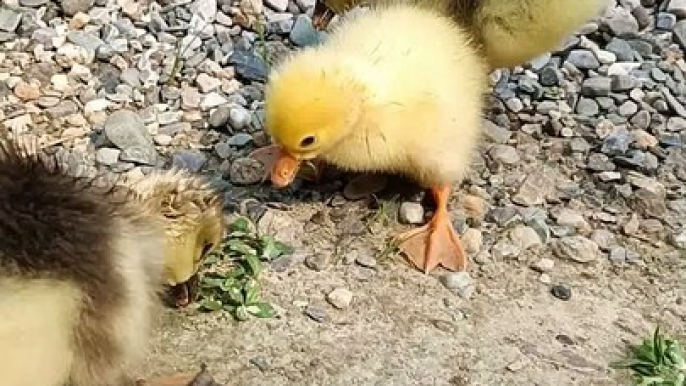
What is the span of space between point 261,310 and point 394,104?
40 centimetres

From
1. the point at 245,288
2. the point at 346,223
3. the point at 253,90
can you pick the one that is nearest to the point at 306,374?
the point at 245,288

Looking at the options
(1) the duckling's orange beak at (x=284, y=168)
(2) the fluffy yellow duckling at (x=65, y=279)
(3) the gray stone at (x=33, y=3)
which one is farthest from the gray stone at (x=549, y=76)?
(2) the fluffy yellow duckling at (x=65, y=279)

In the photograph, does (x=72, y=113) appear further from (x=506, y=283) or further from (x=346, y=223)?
(x=506, y=283)

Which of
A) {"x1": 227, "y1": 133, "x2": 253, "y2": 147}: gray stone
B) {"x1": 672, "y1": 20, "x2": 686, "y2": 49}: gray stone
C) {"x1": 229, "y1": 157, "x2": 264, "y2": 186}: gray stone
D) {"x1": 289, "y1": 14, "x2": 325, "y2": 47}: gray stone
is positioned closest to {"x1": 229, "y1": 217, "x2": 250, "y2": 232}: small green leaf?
{"x1": 229, "y1": 157, "x2": 264, "y2": 186}: gray stone

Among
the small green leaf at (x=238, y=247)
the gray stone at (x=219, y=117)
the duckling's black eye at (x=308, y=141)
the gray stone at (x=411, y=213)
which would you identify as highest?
the duckling's black eye at (x=308, y=141)

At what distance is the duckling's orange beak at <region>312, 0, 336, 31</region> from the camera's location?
2553 millimetres

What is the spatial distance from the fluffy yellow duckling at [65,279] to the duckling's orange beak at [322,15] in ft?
3.29

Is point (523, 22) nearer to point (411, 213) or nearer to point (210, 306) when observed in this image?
point (411, 213)

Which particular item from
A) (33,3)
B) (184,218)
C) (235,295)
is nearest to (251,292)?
(235,295)

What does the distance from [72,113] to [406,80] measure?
0.66 meters

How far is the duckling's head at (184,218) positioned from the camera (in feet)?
6.07

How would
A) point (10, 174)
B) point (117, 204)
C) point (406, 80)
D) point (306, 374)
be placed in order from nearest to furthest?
point (10, 174), point (117, 204), point (306, 374), point (406, 80)

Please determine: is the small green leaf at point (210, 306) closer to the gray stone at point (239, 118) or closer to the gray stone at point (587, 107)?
the gray stone at point (239, 118)

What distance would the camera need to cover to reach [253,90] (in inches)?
99.1
